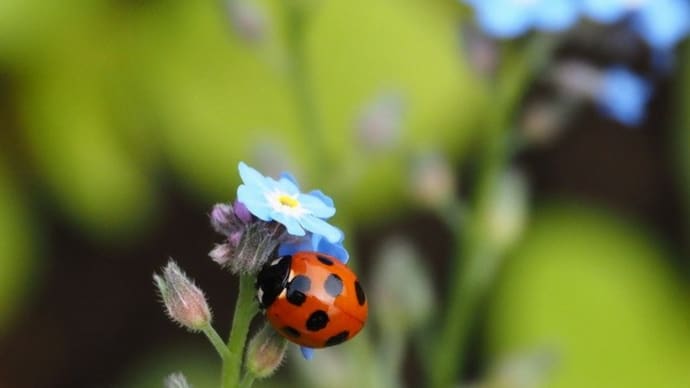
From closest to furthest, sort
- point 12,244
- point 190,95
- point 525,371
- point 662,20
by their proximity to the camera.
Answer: point 662,20, point 525,371, point 12,244, point 190,95

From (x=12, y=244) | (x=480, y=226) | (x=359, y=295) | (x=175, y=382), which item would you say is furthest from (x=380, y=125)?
(x=12, y=244)

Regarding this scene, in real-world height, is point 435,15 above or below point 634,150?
above

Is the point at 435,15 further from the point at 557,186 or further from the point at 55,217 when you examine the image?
the point at 55,217

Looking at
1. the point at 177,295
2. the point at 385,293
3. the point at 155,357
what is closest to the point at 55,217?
the point at 155,357

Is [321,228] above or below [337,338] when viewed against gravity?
above

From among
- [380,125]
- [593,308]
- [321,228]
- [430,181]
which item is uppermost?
[321,228]

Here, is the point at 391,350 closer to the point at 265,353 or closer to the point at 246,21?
the point at 246,21

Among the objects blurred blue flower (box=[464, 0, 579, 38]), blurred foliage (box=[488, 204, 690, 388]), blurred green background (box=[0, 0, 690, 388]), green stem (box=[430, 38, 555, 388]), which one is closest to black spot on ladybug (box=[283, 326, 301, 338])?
blurred blue flower (box=[464, 0, 579, 38])
